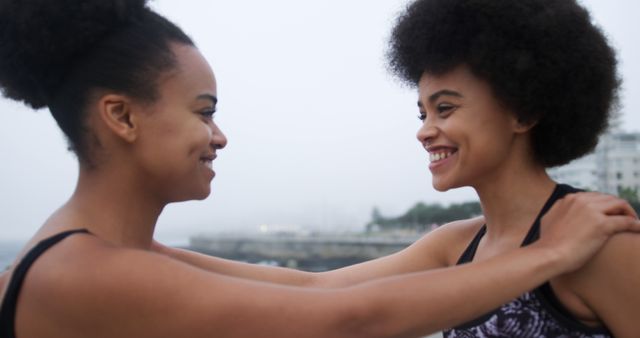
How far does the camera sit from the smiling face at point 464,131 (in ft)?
7.82

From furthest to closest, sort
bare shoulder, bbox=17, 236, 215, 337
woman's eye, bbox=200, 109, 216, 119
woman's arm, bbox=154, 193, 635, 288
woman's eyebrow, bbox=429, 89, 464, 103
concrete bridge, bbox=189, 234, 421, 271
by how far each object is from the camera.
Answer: concrete bridge, bbox=189, 234, 421, 271 → woman's arm, bbox=154, 193, 635, 288 → woman's eyebrow, bbox=429, 89, 464, 103 → woman's eye, bbox=200, 109, 216, 119 → bare shoulder, bbox=17, 236, 215, 337

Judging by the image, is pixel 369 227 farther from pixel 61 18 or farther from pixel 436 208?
pixel 61 18

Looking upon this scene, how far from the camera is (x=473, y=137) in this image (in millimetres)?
2373

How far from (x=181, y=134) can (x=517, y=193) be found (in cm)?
140

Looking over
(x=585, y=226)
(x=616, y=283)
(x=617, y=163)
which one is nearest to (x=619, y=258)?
(x=616, y=283)

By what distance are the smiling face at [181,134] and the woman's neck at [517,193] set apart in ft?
3.88

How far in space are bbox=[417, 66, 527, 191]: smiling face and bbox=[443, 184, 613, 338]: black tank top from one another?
30 cm

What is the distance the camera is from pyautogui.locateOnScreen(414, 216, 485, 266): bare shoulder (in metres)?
2.92

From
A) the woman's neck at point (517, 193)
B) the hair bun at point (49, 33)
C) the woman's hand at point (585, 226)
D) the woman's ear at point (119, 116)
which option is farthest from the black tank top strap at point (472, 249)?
the hair bun at point (49, 33)

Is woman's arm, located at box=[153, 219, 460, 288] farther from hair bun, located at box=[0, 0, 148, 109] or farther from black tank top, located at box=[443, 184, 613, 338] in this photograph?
hair bun, located at box=[0, 0, 148, 109]

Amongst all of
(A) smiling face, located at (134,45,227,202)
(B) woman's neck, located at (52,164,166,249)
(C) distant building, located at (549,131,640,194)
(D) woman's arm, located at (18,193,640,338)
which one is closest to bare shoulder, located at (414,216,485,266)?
(D) woman's arm, located at (18,193,640,338)

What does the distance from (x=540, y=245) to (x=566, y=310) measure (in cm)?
31

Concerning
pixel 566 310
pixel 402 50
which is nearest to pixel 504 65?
pixel 402 50

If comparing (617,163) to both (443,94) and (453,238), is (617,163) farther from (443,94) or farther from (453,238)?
(443,94)
